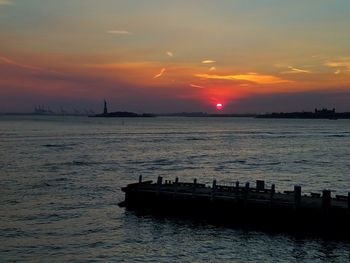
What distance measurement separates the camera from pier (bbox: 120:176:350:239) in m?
29.8

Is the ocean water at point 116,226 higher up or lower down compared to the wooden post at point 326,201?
lower down

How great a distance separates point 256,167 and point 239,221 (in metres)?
39.0

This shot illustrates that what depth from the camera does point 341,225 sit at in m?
29.2

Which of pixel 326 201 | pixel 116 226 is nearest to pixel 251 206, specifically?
pixel 326 201

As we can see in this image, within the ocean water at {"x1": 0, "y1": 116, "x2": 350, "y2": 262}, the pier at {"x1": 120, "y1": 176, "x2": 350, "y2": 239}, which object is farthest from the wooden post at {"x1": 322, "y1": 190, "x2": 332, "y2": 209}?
the ocean water at {"x1": 0, "y1": 116, "x2": 350, "y2": 262}

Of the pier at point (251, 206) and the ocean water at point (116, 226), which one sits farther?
the pier at point (251, 206)

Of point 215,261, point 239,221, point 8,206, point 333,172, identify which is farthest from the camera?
point 333,172

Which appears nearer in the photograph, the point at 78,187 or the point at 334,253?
the point at 334,253

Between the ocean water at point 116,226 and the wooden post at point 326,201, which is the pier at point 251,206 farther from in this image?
the ocean water at point 116,226

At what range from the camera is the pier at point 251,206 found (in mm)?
29750

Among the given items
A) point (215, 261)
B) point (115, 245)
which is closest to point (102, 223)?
point (115, 245)

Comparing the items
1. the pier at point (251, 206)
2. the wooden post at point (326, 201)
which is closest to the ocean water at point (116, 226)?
the pier at point (251, 206)

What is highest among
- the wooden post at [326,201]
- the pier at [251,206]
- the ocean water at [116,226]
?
the wooden post at [326,201]

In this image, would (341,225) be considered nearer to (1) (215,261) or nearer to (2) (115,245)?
(1) (215,261)
